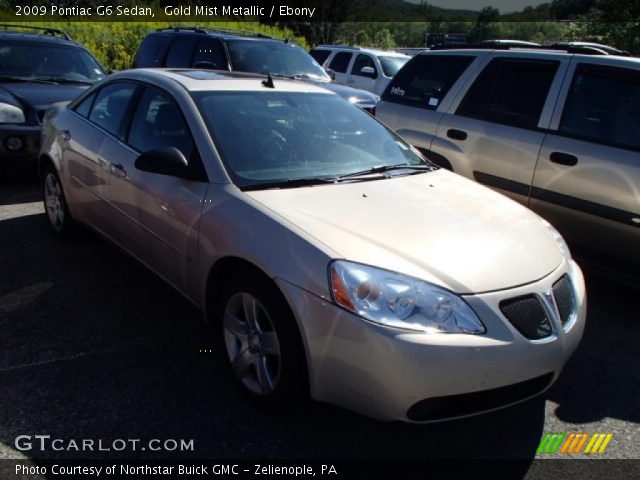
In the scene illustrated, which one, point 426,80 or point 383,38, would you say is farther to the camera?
point 383,38

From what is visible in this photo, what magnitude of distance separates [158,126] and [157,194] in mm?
525

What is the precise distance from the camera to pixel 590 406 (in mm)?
2992

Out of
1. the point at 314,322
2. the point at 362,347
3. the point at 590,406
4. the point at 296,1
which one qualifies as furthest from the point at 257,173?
the point at 296,1

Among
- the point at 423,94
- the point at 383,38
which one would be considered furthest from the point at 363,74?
the point at 383,38

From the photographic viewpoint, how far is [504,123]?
4.76 metres

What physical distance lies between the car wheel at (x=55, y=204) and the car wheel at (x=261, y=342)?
7.96 feet

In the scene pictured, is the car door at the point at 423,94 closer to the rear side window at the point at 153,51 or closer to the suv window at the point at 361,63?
the rear side window at the point at 153,51

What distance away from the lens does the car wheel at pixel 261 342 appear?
2.50m

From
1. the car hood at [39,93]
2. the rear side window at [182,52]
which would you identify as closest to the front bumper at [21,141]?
the car hood at [39,93]

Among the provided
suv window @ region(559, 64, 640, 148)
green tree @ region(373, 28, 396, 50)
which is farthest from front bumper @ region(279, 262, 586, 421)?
green tree @ region(373, 28, 396, 50)

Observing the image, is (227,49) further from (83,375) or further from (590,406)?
(590,406)

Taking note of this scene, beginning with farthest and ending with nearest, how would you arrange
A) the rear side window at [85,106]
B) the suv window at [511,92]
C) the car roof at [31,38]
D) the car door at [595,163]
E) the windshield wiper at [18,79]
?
the car roof at [31,38], the windshield wiper at [18,79], the suv window at [511,92], the rear side window at [85,106], the car door at [595,163]

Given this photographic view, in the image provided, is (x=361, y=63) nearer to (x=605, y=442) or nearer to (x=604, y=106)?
(x=604, y=106)

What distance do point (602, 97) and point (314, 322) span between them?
324 centimetres
